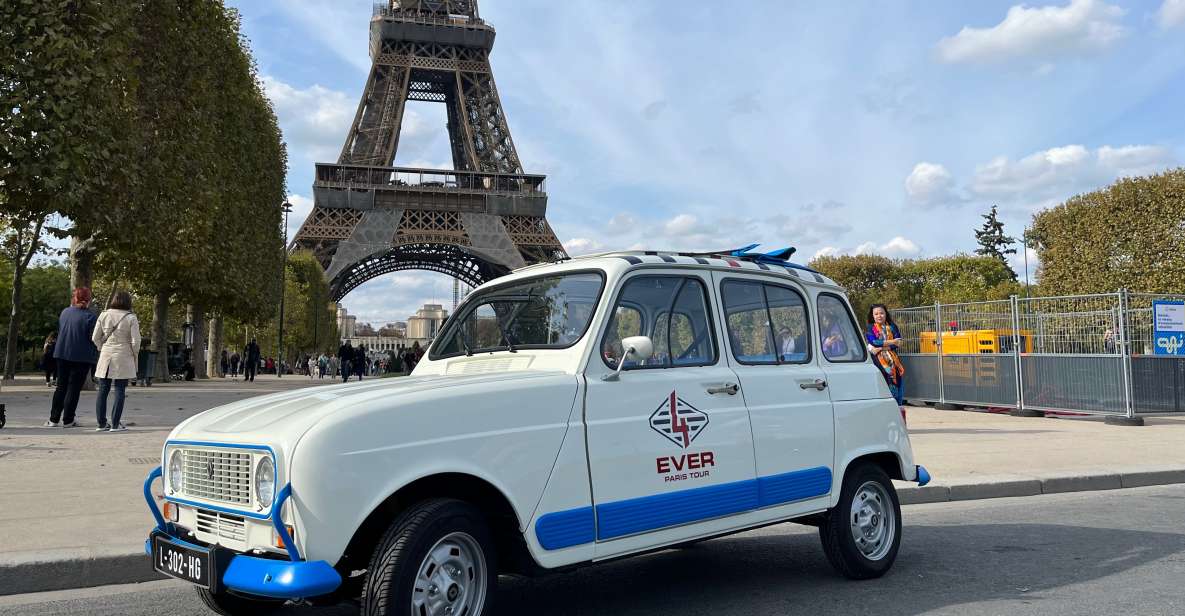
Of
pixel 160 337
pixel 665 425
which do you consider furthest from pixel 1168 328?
pixel 160 337

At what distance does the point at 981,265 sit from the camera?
5488cm

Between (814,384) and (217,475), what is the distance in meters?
3.13

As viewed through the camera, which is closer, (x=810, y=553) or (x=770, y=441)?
(x=770, y=441)

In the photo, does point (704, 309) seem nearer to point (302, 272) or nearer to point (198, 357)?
point (198, 357)

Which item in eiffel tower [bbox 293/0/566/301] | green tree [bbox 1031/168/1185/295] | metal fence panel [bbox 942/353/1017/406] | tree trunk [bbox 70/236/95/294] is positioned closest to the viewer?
metal fence panel [bbox 942/353/1017/406]

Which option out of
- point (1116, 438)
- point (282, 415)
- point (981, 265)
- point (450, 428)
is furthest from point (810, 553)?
point (981, 265)

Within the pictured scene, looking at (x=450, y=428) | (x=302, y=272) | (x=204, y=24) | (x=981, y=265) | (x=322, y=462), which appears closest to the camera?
(x=322, y=462)

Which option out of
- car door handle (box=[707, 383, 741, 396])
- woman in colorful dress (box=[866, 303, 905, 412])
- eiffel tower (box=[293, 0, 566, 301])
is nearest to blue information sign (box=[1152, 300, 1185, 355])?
woman in colorful dress (box=[866, 303, 905, 412])

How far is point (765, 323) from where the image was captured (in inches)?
196

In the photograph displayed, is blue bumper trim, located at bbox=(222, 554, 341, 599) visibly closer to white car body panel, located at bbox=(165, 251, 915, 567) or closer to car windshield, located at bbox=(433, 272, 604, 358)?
white car body panel, located at bbox=(165, 251, 915, 567)

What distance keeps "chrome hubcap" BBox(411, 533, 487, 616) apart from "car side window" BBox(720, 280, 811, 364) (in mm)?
1851

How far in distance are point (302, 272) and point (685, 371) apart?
60.1 m

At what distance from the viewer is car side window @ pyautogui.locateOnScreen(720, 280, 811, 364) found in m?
4.78

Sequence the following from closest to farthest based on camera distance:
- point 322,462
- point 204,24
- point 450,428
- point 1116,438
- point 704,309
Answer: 1. point 322,462
2. point 450,428
3. point 704,309
4. point 1116,438
5. point 204,24
